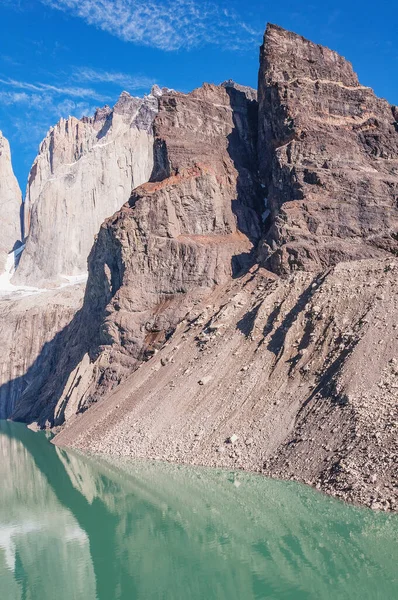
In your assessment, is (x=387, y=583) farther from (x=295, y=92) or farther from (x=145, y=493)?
(x=295, y=92)

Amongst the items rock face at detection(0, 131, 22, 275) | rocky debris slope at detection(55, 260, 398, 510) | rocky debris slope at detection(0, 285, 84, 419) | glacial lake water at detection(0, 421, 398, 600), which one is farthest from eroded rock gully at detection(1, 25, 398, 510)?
rock face at detection(0, 131, 22, 275)

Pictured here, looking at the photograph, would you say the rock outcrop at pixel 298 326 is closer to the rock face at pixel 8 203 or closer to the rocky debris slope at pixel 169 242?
the rocky debris slope at pixel 169 242

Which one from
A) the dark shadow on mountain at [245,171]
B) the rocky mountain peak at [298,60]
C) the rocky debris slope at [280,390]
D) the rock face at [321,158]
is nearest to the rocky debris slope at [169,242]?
the dark shadow on mountain at [245,171]

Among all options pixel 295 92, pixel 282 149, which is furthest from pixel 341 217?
pixel 295 92

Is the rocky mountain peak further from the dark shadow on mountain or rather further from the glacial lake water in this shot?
the glacial lake water

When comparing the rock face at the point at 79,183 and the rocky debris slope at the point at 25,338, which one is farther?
the rock face at the point at 79,183

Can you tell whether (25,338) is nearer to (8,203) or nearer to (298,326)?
(298,326)

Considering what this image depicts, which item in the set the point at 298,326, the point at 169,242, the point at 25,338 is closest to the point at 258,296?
the point at 298,326
